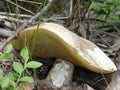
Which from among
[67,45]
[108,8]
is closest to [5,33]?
[67,45]

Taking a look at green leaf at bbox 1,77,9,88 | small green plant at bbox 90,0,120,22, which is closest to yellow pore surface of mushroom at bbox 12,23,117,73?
green leaf at bbox 1,77,9,88

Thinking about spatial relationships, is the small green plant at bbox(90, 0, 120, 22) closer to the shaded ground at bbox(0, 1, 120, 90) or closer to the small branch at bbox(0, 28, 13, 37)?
the shaded ground at bbox(0, 1, 120, 90)

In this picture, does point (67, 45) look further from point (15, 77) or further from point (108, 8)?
point (108, 8)

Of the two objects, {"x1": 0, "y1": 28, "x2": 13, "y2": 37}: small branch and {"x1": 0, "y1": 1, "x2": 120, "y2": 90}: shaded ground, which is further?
{"x1": 0, "y1": 28, "x2": 13, "y2": 37}: small branch

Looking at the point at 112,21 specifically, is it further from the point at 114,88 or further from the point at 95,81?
the point at 114,88

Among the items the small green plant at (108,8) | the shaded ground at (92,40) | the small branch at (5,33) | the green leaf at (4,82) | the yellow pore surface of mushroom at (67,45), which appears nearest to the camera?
the green leaf at (4,82)

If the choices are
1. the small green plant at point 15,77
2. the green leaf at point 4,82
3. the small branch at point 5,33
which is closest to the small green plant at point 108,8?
the small branch at point 5,33

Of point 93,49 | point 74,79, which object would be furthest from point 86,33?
point 93,49

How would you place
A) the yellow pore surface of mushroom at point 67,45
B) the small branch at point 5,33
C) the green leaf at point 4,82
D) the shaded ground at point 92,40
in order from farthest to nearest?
the small branch at point 5,33 → the shaded ground at point 92,40 → the yellow pore surface of mushroom at point 67,45 → the green leaf at point 4,82

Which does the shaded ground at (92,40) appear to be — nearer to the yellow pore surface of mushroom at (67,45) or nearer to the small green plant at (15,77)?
the yellow pore surface of mushroom at (67,45)
